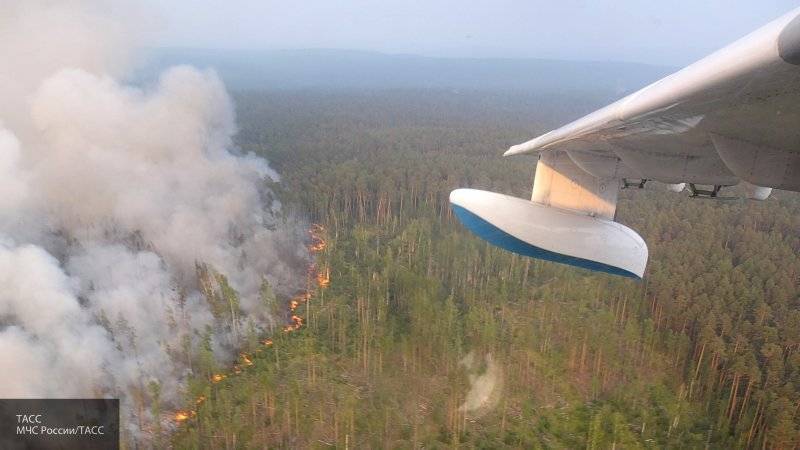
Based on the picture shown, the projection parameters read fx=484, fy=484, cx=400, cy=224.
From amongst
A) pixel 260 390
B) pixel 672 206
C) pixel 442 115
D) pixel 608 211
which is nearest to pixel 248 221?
pixel 260 390

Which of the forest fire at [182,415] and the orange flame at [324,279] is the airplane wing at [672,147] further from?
the orange flame at [324,279]

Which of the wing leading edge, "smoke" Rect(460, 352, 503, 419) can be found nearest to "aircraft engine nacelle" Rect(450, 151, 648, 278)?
the wing leading edge

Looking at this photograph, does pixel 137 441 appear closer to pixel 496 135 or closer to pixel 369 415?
pixel 369 415

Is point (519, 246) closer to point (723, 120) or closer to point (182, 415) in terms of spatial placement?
point (723, 120)

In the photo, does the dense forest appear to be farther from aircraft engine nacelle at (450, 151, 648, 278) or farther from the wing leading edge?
the wing leading edge

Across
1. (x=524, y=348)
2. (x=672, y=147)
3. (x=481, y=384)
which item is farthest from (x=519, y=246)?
(x=524, y=348)
